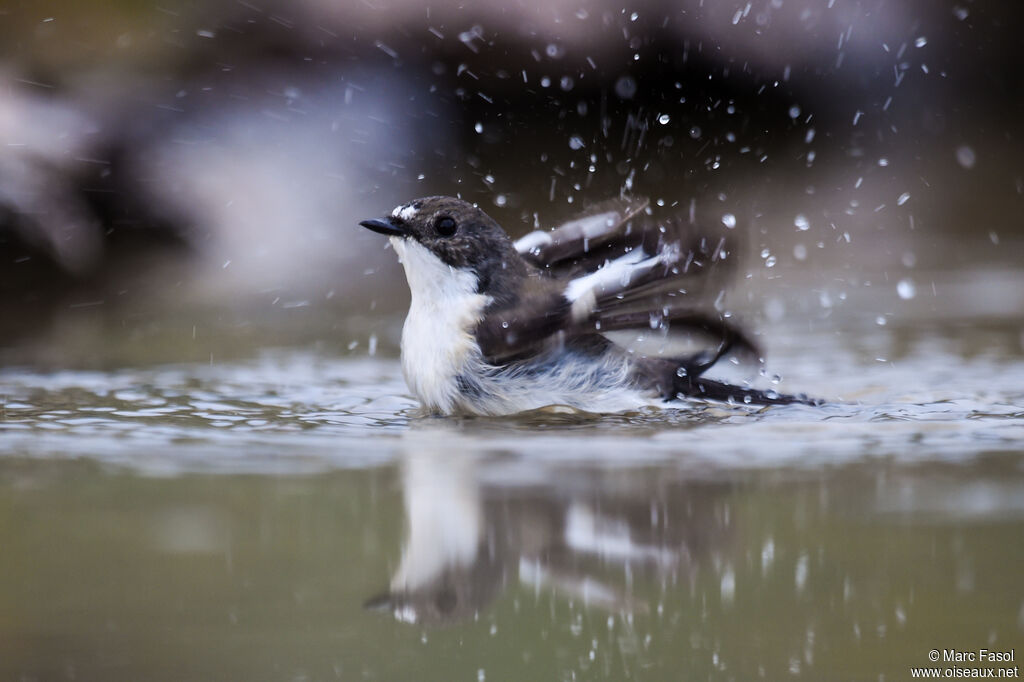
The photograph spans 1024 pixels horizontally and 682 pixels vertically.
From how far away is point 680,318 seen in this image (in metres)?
4.48

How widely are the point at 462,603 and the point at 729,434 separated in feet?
5.56

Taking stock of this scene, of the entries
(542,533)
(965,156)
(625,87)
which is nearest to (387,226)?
(542,533)

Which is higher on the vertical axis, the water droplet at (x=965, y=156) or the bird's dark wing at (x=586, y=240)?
the water droplet at (x=965, y=156)

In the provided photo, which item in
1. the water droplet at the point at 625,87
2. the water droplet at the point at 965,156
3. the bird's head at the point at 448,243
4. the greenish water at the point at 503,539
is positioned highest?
the water droplet at the point at 625,87

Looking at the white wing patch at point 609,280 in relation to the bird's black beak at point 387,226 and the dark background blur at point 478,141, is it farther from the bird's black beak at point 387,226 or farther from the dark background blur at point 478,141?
the dark background blur at point 478,141

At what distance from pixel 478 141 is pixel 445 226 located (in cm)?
570

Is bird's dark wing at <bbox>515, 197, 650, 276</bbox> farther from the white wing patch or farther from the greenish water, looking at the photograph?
the greenish water

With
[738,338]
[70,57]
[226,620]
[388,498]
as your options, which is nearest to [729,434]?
[738,338]

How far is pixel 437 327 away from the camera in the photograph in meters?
4.63

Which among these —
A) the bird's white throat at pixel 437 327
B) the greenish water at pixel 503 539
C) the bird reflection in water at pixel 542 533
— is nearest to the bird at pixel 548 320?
the bird's white throat at pixel 437 327

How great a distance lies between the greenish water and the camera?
2359 millimetres

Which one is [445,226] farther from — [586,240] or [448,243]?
[586,240]

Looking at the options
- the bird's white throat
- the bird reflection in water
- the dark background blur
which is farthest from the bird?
the dark background blur

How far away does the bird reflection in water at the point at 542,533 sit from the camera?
8.57ft
